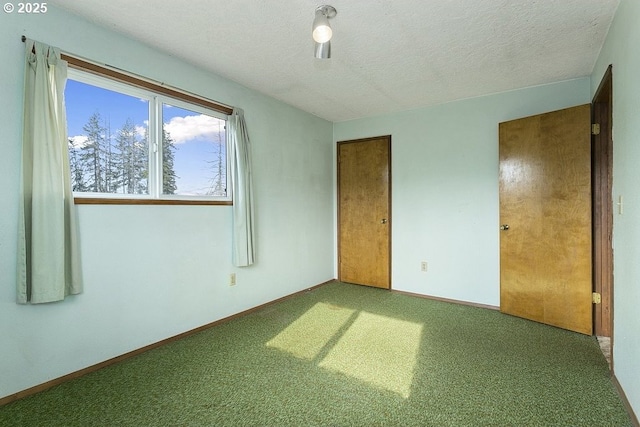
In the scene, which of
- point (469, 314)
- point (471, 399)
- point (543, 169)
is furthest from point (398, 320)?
point (543, 169)

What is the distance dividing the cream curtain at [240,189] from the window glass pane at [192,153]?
0.34 ft

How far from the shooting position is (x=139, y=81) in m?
2.22

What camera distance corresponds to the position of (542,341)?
2410 millimetres

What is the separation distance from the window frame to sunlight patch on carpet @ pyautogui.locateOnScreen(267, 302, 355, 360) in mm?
1362

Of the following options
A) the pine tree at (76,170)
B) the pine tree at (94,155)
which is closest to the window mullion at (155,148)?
the pine tree at (94,155)

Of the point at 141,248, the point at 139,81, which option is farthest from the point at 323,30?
the point at 141,248

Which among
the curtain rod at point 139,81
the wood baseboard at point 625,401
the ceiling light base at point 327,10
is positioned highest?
the ceiling light base at point 327,10

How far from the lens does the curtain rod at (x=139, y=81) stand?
6.32 ft

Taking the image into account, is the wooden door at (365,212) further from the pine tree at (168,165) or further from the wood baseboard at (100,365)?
the pine tree at (168,165)

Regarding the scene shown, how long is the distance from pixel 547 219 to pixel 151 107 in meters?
3.60

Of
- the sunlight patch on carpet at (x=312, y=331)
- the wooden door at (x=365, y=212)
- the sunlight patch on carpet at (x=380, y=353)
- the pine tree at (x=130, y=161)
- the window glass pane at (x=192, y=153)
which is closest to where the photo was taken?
the sunlight patch on carpet at (x=380, y=353)

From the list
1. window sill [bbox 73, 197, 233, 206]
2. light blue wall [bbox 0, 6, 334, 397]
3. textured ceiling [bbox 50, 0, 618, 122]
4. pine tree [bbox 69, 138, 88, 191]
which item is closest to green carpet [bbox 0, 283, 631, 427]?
light blue wall [bbox 0, 6, 334, 397]

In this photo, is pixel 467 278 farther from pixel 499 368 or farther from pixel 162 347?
pixel 162 347

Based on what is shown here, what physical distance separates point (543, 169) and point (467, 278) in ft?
4.53
